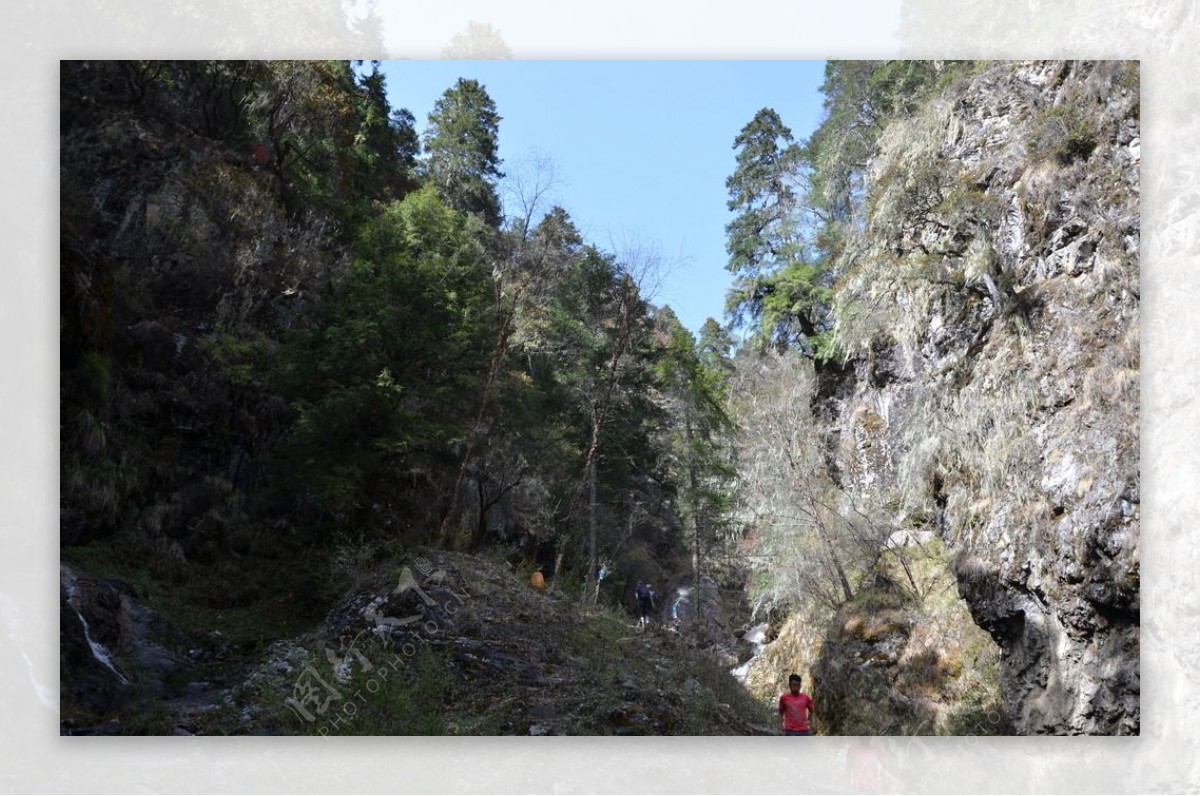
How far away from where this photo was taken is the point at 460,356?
20.7 ft

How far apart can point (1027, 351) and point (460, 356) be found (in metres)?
3.94

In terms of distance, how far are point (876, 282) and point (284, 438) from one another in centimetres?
455

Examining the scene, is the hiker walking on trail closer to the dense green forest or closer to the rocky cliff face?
the dense green forest

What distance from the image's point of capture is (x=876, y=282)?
6367 mm

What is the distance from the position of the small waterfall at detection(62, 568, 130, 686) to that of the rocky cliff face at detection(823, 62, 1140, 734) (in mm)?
5265

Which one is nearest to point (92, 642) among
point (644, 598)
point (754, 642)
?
point (644, 598)

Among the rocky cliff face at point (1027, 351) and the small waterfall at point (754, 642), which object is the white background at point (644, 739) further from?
the small waterfall at point (754, 642)

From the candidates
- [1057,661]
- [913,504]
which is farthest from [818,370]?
[1057,661]

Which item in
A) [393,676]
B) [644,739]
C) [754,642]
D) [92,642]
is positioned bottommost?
[754,642]

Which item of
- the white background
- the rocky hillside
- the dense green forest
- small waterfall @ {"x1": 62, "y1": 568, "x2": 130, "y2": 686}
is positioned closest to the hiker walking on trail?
the dense green forest

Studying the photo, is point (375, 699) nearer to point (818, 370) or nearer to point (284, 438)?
point (284, 438)

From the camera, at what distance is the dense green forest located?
18.1 ft

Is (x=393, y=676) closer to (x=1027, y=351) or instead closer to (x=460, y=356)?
(x=460, y=356)

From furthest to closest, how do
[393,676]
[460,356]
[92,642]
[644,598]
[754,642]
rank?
[754,642]
[644,598]
[460,356]
[393,676]
[92,642]
